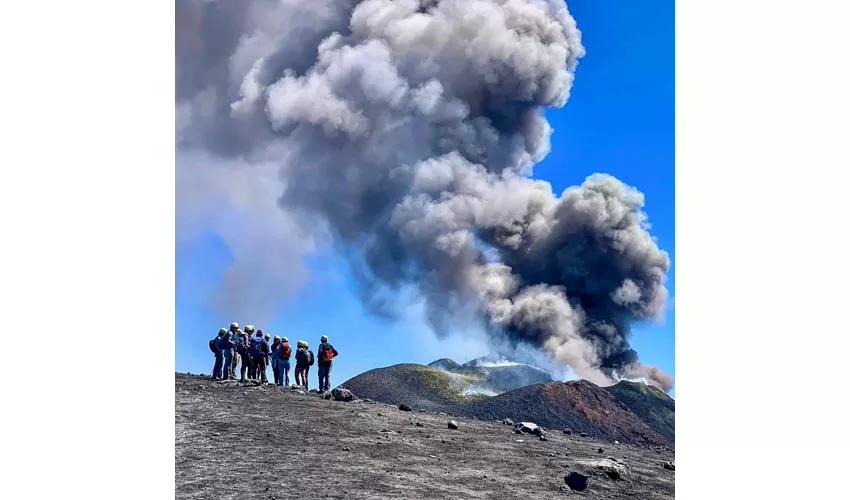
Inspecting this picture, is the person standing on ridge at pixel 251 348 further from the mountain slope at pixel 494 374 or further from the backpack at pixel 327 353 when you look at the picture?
the mountain slope at pixel 494 374

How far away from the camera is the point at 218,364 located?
25.8m

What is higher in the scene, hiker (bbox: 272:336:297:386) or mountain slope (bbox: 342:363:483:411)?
hiker (bbox: 272:336:297:386)

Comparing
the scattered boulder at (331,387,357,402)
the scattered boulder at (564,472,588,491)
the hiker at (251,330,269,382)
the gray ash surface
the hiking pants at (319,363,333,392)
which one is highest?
the hiker at (251,330,269,382)

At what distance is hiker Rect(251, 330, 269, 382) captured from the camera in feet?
82.4

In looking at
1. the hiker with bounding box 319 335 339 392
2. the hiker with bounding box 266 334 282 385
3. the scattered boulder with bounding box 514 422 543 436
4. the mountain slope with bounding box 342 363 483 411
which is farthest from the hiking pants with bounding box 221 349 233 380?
the scattered boulder with bounding box 514 422 543 436

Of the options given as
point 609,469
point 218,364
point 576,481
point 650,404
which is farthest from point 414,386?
point 576,481

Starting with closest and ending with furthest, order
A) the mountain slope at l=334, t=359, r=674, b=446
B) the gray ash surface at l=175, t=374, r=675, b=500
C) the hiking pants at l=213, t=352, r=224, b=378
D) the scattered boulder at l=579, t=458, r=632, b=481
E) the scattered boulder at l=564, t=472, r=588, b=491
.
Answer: the gray ash surface at l=175, t=374, r=675, b=500, the scattered boulder at l=564, t=472, r=588, b=491, the scattered boulder at l=579, t=458, r=632, b=481, the hiking pants at l=213, t=352, r=224, b=378, the mountain slope at l=334, t=359, r=674, b=446

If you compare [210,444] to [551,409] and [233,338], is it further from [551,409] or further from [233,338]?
[551,409]

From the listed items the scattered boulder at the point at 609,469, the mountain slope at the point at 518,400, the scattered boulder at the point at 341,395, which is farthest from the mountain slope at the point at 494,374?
the scattered boulder at the point at 609,469

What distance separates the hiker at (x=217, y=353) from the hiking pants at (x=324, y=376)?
3.61m

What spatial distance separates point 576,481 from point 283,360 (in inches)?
474

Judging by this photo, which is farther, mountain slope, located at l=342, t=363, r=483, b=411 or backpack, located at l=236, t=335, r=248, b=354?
mountain slope, located at l=342, t=363, r=483, b=411

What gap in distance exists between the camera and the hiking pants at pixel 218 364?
25.7 metres

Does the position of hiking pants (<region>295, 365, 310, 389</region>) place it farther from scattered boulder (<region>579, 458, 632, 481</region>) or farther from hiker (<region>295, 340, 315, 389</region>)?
scattered boulder (<region>579, 458, 632, 481</region>)
